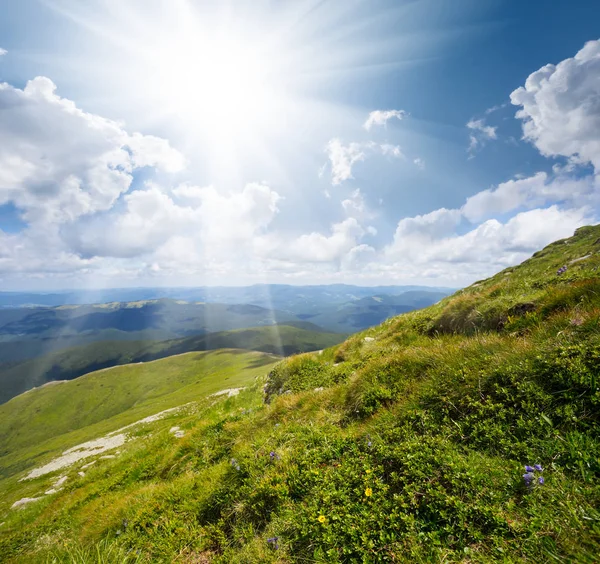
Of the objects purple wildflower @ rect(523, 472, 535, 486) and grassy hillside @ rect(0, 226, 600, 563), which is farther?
purple wildflower @ rect(523, 472, 535, 486)

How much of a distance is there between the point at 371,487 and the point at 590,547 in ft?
8.81

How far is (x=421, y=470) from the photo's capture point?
4355mm

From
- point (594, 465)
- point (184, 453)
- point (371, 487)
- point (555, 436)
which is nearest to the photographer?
point (594, 465)

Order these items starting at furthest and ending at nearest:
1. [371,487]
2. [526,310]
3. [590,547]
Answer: [526,310], [371,487], [590,547]

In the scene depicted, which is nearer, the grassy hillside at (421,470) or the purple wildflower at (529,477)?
the grassy hillside at (421,470)

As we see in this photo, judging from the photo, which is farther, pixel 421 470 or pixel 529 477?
pixel 421 470

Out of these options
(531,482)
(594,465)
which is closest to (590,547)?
(531,482)

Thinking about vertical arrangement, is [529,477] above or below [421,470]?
above

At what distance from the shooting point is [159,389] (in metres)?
183

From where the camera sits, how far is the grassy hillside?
11.1 ft

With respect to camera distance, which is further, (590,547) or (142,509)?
(142,509)

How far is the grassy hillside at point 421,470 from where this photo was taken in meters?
3.37

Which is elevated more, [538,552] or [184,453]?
[538,552]

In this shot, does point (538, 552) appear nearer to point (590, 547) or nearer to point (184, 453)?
point (590, 547)
